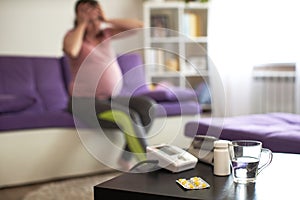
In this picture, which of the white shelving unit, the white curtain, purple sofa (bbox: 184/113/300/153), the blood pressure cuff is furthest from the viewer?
the white shelving unit

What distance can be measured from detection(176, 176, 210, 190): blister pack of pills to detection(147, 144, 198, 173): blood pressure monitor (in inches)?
3.9

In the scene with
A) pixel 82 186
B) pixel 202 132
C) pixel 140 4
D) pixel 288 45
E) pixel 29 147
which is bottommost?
pixel 82 186

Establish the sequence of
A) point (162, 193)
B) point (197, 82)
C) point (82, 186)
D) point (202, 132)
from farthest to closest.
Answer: point (197, 82)
point (82, 186)
point (202, 132)
point (162, 193)

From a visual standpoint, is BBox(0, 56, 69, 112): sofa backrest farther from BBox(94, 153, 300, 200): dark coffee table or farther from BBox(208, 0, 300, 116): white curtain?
BBox(94, 153, 300, 200): dark coffee table

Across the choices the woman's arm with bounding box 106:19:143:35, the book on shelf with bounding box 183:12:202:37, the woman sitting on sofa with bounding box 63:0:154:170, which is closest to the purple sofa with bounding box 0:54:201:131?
the woman sitting on sofa with bounding box 63:0:154:170

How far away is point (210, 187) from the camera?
112 cm

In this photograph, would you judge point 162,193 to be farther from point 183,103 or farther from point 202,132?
point 183,103

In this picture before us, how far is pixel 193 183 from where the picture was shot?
1.13 m

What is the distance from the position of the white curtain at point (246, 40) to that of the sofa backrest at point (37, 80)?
3.63 feet

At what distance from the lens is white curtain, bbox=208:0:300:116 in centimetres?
309

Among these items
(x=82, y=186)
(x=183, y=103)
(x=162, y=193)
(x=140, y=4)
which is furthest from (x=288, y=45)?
(x=162, y=193)

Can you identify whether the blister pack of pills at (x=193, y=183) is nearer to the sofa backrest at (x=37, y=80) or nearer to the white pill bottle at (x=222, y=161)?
the white pill bottle at (x=222, y=161)

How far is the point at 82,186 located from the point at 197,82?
1196 mm

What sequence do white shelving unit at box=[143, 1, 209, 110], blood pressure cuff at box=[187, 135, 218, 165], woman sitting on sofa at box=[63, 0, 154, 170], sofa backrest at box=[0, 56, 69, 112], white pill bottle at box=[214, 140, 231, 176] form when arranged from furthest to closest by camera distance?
white shelving unit at box=[143, 1, 209, 110] < sofa backrest at box=[0, 56, 69, 112] < woman sitting on sofa at box=[63, 0, 154, 170] < blood pressure cuff at box=[187, 135, 218, 165] < white pill bottle at box=[214, 140, 231, 176]
